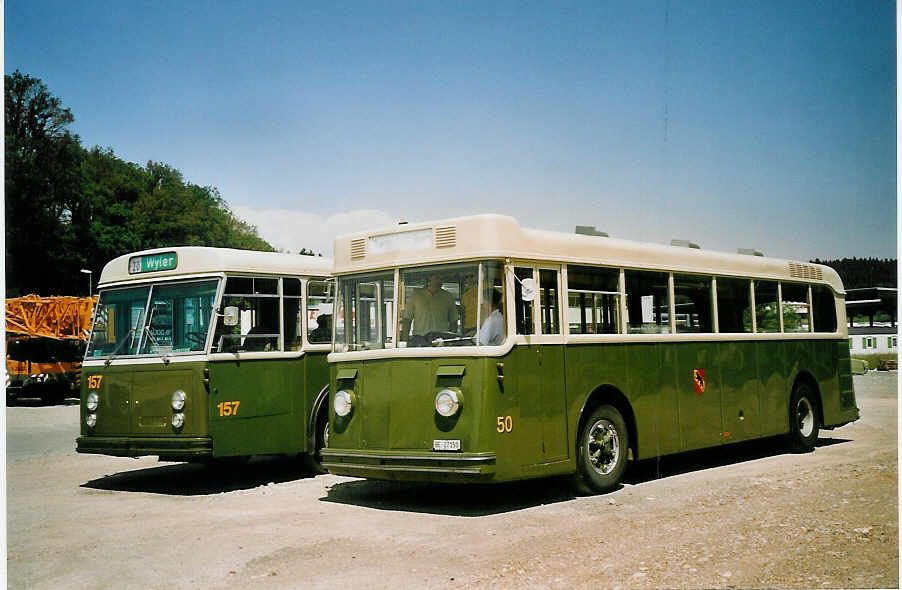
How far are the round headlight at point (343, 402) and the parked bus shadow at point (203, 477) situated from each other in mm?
2123

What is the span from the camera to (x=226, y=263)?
34.6 feet

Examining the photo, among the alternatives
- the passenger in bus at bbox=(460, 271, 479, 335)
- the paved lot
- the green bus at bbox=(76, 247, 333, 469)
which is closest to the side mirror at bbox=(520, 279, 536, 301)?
the passenger in bus at bbox=(460, 271, 479, 335)

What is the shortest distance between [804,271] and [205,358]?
25.4 feet

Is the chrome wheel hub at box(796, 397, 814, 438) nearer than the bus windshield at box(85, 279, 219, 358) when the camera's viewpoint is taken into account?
No

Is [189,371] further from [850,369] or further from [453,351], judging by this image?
[850,369]

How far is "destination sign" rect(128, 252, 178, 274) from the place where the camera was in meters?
10.7

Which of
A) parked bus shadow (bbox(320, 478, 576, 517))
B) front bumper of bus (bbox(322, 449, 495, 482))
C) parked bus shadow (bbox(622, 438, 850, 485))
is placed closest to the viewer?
front bumper of bus (bbox(322, 449, 495, 482))

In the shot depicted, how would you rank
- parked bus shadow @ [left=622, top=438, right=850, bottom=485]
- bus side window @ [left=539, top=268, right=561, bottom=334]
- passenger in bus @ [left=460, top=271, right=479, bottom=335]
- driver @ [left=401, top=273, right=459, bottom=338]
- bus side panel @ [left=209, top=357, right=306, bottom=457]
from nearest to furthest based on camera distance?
Result: passenger in bus @ [left=460, top=271, right=479, bottom=335] → driver @ [left=401, top=273, right=459, bottom=338] → bus side window @ [left=539, top=268, right=561, bottom=334] → bus side panel @ [left=209, top=357, right=306, bottom=457] → parked bus shadow @ [left=622, top=438, right=850, bottom=485]

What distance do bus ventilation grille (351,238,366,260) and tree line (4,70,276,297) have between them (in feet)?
10.6

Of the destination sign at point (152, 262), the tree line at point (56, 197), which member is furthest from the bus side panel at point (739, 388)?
the destination sign at point (152, 262)

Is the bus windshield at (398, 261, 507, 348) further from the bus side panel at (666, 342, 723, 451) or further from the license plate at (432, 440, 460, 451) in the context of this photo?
the bus side panel at (666, 342, 723, 451)

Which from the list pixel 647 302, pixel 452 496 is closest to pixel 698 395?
pixel 647 302

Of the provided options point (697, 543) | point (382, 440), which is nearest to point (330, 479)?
point (382, 440)

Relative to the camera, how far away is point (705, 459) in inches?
482
